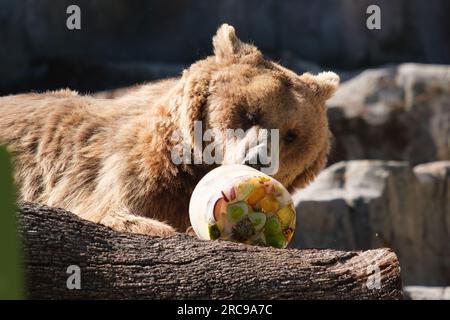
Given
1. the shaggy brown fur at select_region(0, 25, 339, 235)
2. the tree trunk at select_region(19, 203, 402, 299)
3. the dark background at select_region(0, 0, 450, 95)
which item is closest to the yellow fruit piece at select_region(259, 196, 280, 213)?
the tree trunk at select_region(19, 203, 402, 299)

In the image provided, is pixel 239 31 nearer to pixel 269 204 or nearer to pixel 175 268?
pixel 269 204

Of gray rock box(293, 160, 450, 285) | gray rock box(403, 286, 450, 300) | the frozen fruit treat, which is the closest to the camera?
the frozen fruit treat

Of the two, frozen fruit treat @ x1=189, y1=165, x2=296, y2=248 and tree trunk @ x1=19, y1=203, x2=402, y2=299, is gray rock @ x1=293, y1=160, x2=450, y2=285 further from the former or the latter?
tree trunk @ x1=19, y1=203, x2=402, y2=299

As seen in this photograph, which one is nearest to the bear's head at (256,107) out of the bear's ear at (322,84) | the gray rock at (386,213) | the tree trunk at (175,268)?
the bear's ear at (322,84)

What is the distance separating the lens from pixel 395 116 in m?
12.2

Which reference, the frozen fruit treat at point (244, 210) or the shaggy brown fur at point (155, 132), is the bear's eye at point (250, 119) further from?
the frozen fruit treat at point (244, 210)

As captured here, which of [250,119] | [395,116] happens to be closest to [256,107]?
[250,119]

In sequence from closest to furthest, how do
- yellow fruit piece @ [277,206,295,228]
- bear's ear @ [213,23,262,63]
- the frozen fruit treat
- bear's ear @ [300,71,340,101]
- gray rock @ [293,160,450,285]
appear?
the frozen fruit treat → yellow fruit piece @ [277,206,295,228] → bear's ear @ [213,23,262,63] → bear's ear @ [300,71,340,101] → gray rock @ [293,160,450,285]

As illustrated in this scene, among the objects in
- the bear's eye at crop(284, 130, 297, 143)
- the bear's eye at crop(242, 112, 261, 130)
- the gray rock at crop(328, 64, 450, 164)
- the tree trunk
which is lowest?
the gray rock at crop(328, 64, 450, 164)

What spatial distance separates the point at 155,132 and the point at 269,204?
56.9 inches

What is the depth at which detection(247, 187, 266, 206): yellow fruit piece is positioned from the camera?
479cm

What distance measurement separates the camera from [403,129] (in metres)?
12.2

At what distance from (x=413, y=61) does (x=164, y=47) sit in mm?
3584

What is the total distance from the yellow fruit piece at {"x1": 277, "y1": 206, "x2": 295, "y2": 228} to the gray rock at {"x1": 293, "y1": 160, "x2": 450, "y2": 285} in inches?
214
